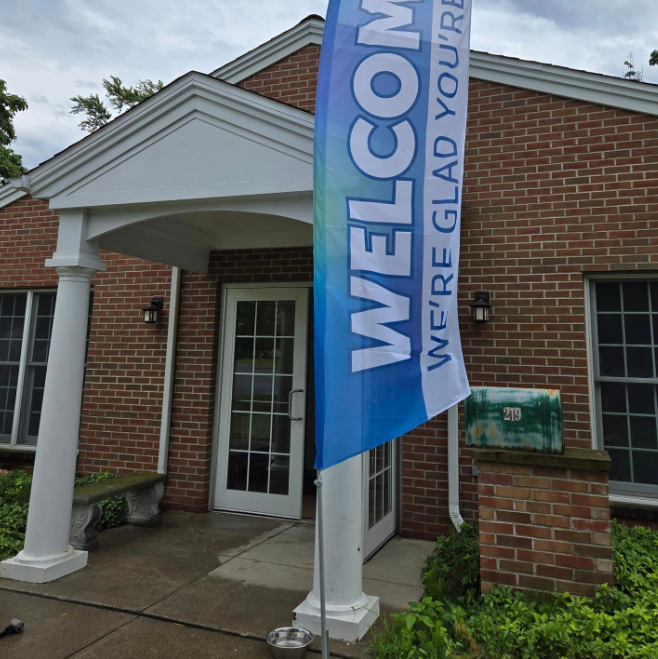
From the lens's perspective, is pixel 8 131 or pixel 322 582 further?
pixel 8 131

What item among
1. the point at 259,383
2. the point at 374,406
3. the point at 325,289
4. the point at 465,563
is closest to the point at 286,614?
the point at 465,563

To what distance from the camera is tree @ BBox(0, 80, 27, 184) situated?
15.4 metres

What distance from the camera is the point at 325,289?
6.23 feet

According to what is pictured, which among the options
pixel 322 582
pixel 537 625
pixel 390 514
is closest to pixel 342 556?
pixel 537 625

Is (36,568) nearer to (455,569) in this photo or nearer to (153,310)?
(153,310)

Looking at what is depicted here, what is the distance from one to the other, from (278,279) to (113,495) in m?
2.64

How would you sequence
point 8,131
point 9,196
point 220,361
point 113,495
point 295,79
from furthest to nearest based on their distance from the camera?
1. point 8,131
2. point 9,196
3. point 295,79
4. point 220,361
5. point 113,495

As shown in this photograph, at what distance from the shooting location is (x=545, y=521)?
3.14 metres

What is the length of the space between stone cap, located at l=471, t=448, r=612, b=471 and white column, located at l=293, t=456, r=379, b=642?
88cm

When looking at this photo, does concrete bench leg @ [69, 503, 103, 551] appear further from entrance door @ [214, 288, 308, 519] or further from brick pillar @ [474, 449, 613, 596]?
brick pillar @ [474, 449, 613, 596]

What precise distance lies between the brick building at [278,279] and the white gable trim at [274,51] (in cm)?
2

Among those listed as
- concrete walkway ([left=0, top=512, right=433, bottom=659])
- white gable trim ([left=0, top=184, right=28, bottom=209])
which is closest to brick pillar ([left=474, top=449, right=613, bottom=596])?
concrete walkway ([left=0, top=512, right=433, bottom=659])

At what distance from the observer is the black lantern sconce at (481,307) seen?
4672 mm

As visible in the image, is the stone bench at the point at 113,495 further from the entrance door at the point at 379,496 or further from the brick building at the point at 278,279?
the entrance door at the point at 379,496
